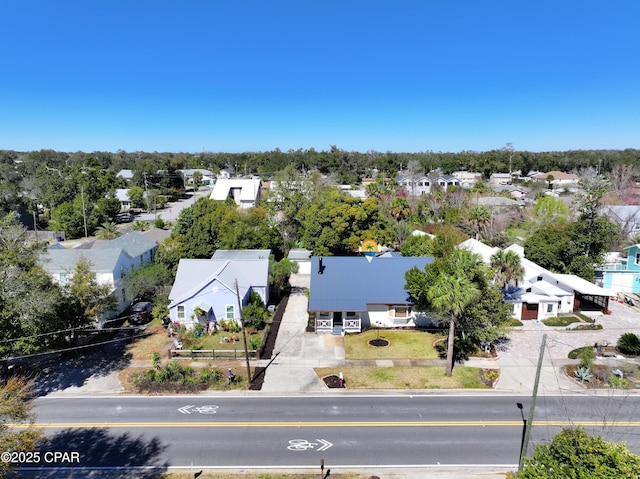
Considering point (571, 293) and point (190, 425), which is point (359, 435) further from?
point (571, 293)

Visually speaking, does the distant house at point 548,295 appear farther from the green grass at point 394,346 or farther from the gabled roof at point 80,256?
the gabled roof at point 80,256

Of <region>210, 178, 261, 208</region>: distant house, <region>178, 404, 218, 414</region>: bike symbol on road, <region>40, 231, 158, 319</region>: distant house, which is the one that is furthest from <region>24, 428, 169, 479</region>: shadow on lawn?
<region>210, 178, 261, 208</region>: distant house

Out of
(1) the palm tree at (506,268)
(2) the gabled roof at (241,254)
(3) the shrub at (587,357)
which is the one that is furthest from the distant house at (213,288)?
(3) the shrub at (587,357)

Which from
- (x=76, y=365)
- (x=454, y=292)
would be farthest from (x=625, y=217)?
A: (x=76, y=365)

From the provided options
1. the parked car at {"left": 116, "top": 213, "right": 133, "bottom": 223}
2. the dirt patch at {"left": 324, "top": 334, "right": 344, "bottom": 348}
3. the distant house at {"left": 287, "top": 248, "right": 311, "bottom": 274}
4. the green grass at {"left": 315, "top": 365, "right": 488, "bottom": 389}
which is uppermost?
the parked car at {"left": 116, "top": 213, "right": 133, "bottom": 223}

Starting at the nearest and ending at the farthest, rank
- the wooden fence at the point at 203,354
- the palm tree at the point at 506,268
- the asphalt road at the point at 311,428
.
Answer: the asphalt road at the point at 311,428 < the wooden fence at the point at 203,354 < the palm tree at the point at 506,268

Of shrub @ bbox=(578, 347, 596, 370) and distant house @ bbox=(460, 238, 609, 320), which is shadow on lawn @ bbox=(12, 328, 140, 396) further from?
shrub @ bbox=(578, 347, 596, 370)
